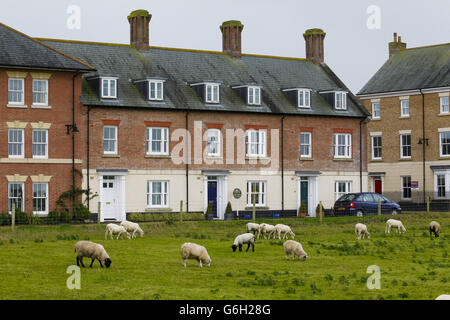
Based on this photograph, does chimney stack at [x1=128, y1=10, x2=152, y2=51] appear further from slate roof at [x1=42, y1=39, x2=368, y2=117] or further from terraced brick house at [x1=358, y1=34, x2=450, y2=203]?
terraced brick house at [x1=358, y1=34, x2=450, y2=203]

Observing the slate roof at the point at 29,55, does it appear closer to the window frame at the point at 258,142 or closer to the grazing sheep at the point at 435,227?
the window frame at the point at 258,142

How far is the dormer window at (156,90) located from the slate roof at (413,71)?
27009 mm

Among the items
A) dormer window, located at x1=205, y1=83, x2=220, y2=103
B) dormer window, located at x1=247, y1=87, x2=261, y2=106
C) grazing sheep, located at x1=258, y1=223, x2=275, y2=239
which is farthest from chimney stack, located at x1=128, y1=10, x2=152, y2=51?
grazing sheep, located at x1=258, y1=223, x2=275, y2=239

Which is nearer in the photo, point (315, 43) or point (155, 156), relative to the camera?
point (155, 156)

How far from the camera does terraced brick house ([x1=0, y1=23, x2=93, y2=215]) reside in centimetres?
4656

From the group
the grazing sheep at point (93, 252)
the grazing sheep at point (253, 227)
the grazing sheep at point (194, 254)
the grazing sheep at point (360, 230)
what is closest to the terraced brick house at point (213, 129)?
A: the grazing sheep at point (253, 227)

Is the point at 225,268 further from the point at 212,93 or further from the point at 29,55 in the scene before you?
the point at 212,93

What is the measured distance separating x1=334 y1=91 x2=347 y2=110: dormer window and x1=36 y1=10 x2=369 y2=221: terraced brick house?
7 cm

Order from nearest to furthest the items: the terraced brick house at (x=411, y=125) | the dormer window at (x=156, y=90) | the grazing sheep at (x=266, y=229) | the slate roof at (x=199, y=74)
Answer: the grazing sheep at (x=266, y=229) → the dormer window at (x=156, y=90) → the slate roof at (x=199, y=74) → the terraced brick house at (x=411, y=125)

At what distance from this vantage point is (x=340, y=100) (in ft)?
196

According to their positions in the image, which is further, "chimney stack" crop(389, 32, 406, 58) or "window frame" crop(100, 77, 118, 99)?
"chimney stack" crop(389, 32, 406, 58)

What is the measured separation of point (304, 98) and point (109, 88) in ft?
48.6

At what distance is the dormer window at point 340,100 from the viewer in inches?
2344

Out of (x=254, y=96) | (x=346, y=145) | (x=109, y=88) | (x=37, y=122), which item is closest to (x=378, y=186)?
(x=346, y=145)
